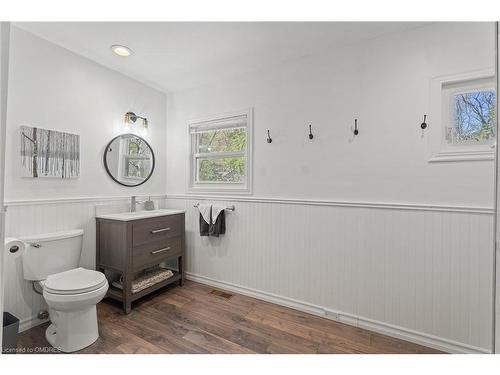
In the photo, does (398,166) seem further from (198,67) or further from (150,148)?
(150,148)

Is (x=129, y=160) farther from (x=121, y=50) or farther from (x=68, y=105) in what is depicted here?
(x=121, y=50)

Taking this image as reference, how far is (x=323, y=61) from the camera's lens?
6.79ft

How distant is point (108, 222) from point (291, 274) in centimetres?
176

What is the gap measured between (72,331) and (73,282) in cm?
32

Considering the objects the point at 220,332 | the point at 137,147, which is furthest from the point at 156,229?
the point at 220,332

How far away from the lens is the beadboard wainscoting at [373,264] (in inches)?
61.9

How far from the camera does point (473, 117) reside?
163 centimetres

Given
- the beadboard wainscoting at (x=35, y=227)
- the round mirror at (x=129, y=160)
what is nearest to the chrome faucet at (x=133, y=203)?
the round mirror at (x=129, y=160)

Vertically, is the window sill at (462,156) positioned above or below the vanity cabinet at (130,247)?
above

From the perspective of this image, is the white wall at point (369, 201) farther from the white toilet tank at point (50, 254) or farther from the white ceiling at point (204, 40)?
the white toilet tank at point (50, 254)

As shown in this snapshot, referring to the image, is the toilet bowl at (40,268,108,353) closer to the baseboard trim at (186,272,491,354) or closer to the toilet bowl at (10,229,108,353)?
the toilet bowl at (10,229,108,353)

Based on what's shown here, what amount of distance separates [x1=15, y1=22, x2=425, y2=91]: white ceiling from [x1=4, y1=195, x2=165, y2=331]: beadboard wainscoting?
1330mm

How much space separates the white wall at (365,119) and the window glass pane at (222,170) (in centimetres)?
26

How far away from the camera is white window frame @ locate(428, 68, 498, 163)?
1.58 meters
